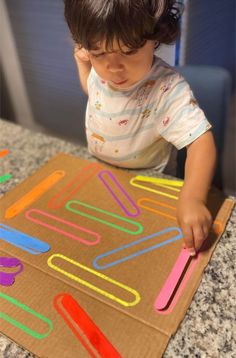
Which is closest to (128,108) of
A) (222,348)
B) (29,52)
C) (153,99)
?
(153,99)

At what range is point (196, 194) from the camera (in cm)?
55

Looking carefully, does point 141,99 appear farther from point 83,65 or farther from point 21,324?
point 21,324

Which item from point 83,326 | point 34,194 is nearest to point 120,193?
point 34,194

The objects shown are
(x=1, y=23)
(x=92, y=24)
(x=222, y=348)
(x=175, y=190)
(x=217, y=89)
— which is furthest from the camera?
(x=1, y=23)

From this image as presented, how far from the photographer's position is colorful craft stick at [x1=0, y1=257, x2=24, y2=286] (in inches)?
18.7

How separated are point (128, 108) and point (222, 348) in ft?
1.51

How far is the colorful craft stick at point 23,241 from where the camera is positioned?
521 millimetres

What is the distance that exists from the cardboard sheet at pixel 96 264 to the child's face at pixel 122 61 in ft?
0.63

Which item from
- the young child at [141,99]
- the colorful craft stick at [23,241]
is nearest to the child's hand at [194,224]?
the young child at [141,99]

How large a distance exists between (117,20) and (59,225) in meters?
0.33

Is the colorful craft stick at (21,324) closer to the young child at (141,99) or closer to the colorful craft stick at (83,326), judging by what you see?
the colorful craft stick at (83,326)

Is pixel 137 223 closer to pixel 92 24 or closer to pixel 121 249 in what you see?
pixel 121 249

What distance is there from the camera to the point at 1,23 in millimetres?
1232

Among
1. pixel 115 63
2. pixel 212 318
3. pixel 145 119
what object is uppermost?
pixel 115 63
